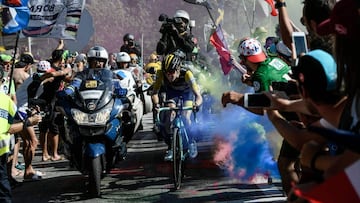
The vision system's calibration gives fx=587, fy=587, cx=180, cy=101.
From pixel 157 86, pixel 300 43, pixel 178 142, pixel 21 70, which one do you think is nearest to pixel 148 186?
pixel 178 142

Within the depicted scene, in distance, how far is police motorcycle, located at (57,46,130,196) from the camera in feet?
21.4

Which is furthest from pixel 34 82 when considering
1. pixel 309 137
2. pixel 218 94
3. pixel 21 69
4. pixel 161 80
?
pixel 309 137

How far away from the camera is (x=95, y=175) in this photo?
6.47 metres

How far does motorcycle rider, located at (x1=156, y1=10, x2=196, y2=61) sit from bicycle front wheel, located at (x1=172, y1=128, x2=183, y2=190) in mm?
4173

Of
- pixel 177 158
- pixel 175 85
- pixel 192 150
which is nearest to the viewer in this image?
pixel 177 158

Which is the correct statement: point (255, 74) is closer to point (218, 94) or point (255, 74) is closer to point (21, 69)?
point (21, 69)

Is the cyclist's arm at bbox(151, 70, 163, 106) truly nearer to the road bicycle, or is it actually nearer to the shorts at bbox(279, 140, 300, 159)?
the road bicycle

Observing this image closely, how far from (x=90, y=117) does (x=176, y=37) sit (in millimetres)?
5019

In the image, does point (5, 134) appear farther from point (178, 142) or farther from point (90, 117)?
point (178, 142)

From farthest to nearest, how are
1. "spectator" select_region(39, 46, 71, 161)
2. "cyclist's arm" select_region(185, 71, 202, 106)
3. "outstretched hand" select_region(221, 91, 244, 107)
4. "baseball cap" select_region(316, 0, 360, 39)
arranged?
1. "spectator" select_region(39, 46, 71, 161)
2. "cyclist's arm" select_region(185, 71, 202, 106)
3. "outstretched hand" select_region(221, 91, 244, 107)
4. "baseball cap" select_region(316, 0, 360, 39)

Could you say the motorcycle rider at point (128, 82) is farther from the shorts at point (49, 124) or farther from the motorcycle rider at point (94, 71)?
the shorts at point (49, 124)

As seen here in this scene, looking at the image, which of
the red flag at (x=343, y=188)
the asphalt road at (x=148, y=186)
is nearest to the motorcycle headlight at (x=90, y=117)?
the asphalt road at (x=148, y=186)

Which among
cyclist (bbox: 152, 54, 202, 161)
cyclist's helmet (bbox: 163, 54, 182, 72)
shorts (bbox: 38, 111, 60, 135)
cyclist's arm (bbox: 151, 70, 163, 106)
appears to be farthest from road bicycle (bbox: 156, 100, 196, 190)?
shorts (bbox: 38, 111, 60, 135)

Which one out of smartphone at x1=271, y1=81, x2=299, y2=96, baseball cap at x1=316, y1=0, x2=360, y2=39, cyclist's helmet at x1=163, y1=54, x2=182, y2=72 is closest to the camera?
baseball cap at x1=316, y1=0, x2=360, y2=39
